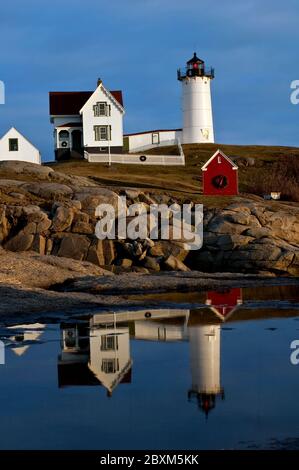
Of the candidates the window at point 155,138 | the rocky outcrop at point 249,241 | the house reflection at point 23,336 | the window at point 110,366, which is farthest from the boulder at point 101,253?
the window at point 155,138

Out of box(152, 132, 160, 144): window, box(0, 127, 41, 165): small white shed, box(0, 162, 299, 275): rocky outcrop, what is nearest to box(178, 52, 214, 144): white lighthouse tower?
box(152, 132, 160, 144): window

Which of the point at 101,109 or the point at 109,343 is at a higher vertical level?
the point at 101,109

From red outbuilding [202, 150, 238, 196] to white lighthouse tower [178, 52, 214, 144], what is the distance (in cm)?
3051

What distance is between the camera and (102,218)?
41.4 m

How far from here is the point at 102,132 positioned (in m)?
68.6

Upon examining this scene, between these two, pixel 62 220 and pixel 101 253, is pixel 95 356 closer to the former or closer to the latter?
pixel 101 253

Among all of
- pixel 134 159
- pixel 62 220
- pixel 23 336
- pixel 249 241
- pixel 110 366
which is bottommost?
pixel 110 366

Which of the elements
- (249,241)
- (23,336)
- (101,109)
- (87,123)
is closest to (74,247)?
(249,241)

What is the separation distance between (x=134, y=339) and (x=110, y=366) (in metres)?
3.55

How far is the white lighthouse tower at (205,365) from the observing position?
12849mm

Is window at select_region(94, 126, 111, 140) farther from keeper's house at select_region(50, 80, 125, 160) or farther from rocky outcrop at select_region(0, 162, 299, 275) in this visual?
rocky outcrop at select_region(0, 162, 299, 275)

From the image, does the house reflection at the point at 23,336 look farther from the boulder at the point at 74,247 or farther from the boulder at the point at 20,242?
the boulder at the point at 20,242

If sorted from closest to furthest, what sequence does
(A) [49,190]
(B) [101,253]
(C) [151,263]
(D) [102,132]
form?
(C) [151,263] → (B) [101,253] → (A) [49,190] → (D) [102,132]
